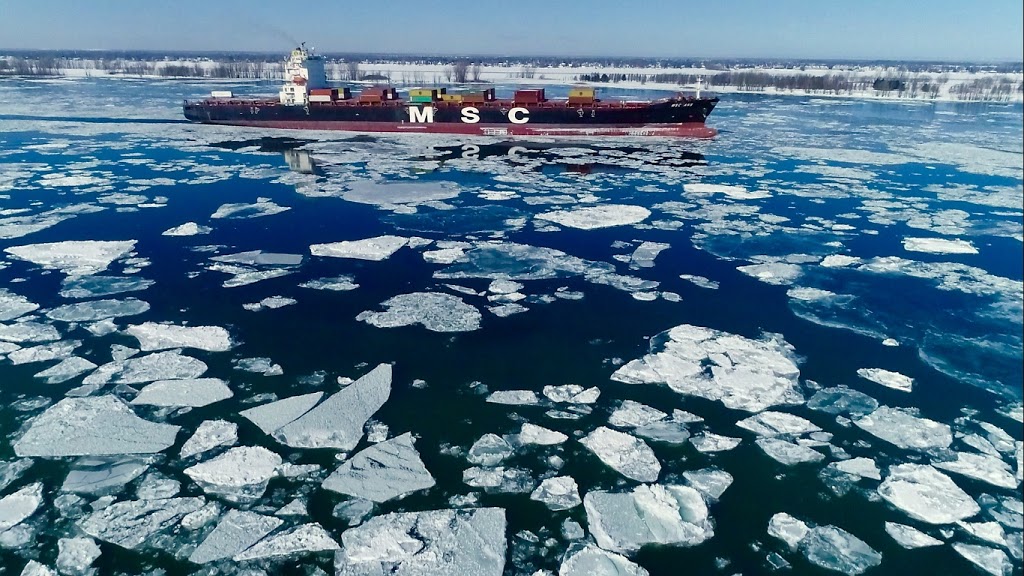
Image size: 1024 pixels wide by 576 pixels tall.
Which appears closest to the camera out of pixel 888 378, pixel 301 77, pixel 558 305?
pixel 888 378

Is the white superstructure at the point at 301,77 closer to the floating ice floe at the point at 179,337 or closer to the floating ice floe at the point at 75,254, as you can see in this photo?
the floating ice floe at the point at 75,254

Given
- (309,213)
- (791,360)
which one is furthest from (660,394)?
(309,213)

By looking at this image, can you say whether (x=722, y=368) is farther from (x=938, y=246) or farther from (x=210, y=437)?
(x=938, y=246)

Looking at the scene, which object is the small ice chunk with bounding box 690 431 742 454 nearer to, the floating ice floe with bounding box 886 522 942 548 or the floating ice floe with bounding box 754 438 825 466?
the floating ice floe with bounding box 754 438 825 466

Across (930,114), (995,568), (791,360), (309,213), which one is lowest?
(995,568)

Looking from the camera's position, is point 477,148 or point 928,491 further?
point 477,148

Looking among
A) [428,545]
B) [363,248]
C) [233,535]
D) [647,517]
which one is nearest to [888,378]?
[647,517]

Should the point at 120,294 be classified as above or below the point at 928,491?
above

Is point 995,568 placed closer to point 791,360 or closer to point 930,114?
point 791,360
